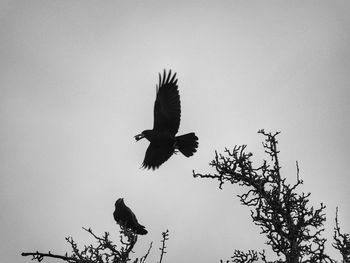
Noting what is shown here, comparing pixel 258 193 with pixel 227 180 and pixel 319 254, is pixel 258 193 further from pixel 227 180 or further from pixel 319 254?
pixel 319 254

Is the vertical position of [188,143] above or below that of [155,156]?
above

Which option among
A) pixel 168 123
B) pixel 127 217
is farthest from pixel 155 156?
pixel 127 217

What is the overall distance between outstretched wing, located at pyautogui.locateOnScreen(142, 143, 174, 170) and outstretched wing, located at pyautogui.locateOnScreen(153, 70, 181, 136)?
0.56m

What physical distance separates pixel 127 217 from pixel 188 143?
2503 mm

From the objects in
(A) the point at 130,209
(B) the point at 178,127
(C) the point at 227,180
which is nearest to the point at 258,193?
(C) the point at 227,180

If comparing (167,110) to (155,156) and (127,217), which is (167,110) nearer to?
(155,156)

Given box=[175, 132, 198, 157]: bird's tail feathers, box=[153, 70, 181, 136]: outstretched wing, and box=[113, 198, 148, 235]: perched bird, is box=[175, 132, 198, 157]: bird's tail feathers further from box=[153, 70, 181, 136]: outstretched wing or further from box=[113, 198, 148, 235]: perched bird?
box=[113, 198, 148, 235]: perched bird

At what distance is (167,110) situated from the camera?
909 cm

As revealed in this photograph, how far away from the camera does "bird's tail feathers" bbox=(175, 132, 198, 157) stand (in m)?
9.04

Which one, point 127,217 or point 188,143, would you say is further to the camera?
point 188,143

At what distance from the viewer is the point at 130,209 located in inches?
300

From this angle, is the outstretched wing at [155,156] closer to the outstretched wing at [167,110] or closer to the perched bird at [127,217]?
the outstretched wing at [167,110]

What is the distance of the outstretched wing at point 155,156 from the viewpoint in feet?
31.3

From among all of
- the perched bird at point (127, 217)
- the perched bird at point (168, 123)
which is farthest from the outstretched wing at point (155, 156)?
the perched bird at point (127, 217)
